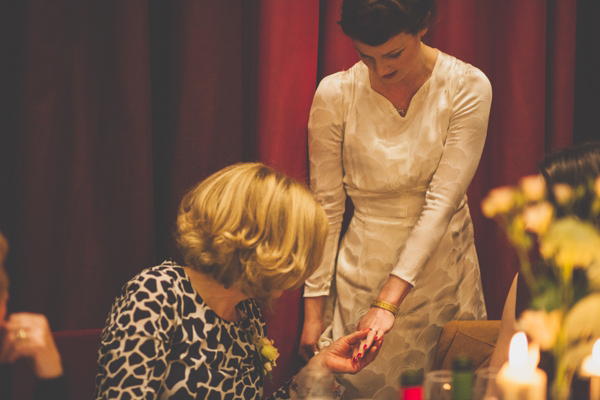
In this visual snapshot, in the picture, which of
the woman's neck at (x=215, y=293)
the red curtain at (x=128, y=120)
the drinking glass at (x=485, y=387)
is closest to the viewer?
the drinking glass at (x=485, y=387)

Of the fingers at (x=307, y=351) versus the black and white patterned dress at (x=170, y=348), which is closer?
the black and white patterned dress at (x=170, y=348)

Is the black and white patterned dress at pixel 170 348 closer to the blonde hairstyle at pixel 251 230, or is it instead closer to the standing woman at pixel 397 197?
the blonde hairstyle at pixel 251 230

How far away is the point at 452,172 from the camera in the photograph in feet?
5.65

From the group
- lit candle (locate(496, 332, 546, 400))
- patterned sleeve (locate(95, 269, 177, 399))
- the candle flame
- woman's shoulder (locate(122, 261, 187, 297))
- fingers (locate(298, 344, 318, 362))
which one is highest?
the candle flame

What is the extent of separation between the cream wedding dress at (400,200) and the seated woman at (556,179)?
28cm

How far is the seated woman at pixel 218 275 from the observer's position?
4.01 ft

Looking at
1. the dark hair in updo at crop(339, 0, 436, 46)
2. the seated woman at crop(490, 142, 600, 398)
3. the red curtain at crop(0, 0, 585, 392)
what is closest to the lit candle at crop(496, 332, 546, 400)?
the seated woman at crop(490, 142, 600, 398)

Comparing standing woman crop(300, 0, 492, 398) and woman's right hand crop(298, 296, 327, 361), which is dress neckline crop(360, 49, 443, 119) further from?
woman's right hand crop(298, 296, 327, 361)

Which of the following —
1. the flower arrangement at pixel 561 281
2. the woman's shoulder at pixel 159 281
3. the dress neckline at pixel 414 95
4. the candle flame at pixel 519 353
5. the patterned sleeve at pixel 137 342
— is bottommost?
the patterned sleeve at pixel 137 342

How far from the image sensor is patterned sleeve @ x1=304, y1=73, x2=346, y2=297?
5.89 ft

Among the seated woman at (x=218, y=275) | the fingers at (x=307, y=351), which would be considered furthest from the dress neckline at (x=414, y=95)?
the fingers at (x=307, y=351)

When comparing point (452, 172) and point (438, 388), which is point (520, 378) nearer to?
point (438, 388)

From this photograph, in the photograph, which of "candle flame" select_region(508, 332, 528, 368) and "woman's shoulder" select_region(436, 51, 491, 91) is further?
"woman's shoulder" select_region(436, 51, 491, 91)

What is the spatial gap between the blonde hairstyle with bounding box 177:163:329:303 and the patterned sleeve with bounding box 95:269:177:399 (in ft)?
0.41
